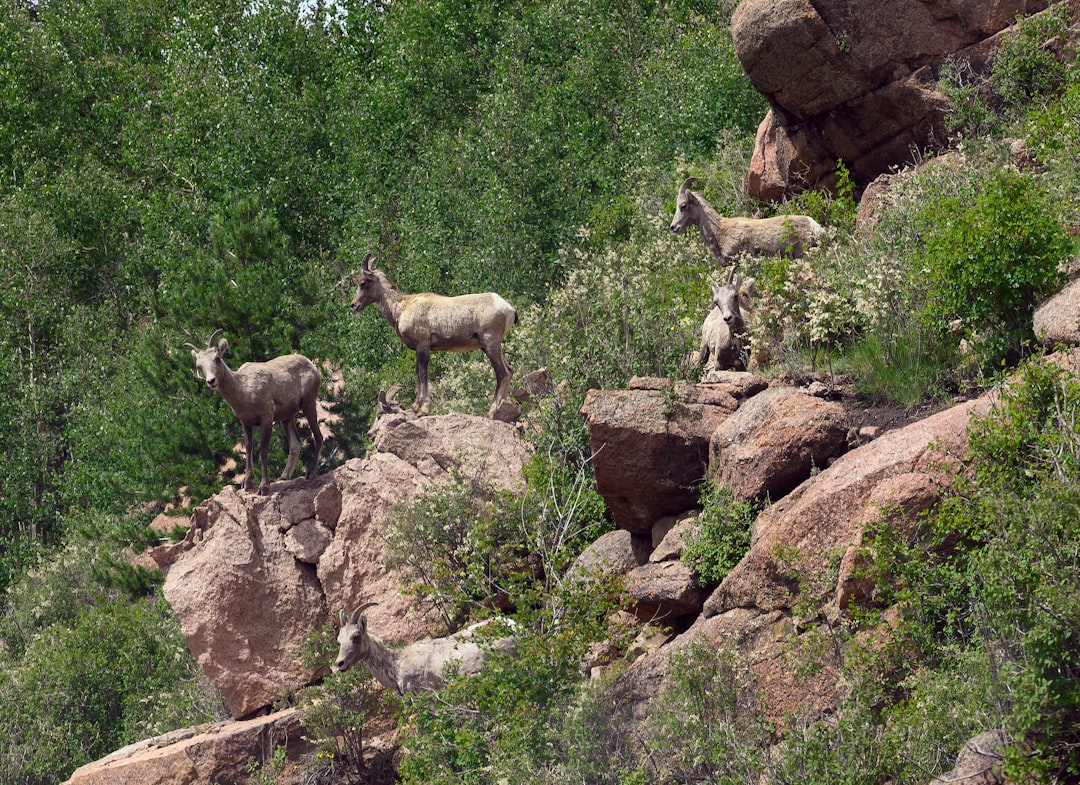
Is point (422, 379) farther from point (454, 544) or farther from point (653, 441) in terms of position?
Result: point (653, 441)

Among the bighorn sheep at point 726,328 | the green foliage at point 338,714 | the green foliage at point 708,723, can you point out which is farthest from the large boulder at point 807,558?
the bighorn sheep at point 726,328

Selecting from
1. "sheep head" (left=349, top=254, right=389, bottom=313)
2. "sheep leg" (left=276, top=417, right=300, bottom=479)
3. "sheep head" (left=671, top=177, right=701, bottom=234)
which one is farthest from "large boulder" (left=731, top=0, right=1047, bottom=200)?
"sheep leg" (left=276, top=417, right=300, bottom=479)

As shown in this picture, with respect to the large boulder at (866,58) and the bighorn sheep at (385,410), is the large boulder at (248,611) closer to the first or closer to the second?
the bighorn sheep at (385,410)

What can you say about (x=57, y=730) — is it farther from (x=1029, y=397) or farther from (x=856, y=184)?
(x=1029, y=397)

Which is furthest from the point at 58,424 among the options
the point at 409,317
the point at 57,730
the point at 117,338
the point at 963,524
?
the point at 963,524

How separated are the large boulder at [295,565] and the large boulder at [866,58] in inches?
325

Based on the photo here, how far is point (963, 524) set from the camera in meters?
11.7

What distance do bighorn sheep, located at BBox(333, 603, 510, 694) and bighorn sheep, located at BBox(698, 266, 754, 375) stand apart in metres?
4.89

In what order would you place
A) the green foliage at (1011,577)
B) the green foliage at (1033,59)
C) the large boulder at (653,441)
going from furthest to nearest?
the green foliage at (1033,59), the large boulder at (653,441), the green foliage at (1011,577)

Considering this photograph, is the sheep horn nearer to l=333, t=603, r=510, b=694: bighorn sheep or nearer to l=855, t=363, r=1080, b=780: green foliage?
l=333, t=603, r=510, b=694: bighorn sheep

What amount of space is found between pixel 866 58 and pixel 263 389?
10.7 metres

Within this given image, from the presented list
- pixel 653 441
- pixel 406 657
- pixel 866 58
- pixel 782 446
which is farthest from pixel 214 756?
pixel 866 58

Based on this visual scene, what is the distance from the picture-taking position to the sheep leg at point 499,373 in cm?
1862

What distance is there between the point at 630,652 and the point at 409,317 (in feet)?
21.0
